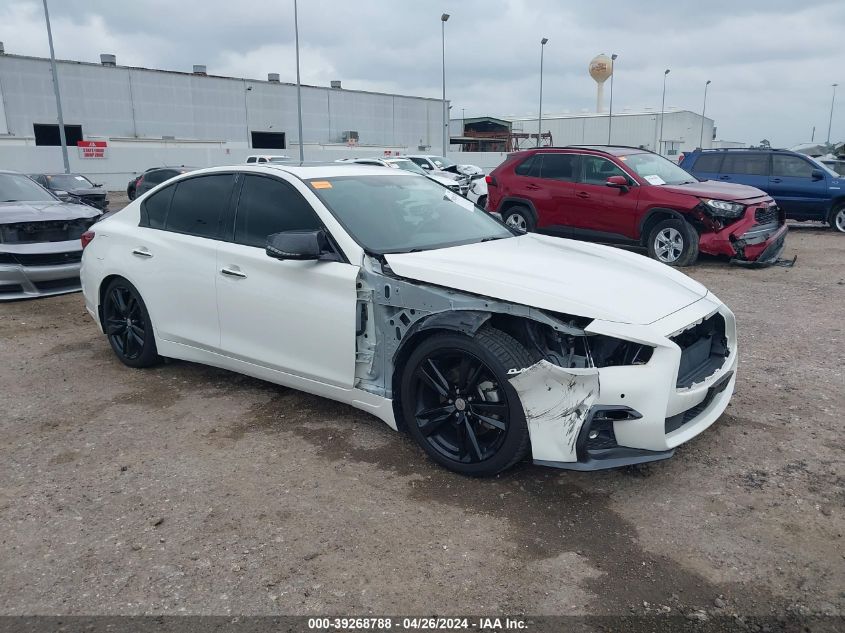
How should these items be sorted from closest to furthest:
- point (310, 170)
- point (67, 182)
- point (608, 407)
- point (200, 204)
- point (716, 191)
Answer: point (608, 407), point (310, 170), point (200, 204), point (716, 191), point (67, 182)

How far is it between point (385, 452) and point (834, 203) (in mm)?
13273

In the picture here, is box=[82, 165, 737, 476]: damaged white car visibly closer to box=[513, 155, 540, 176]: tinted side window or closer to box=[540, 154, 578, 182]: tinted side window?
box=[540, 154, 578, 182]: tinted side window

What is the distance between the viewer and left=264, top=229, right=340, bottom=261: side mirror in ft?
12.5

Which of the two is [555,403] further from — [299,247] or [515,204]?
[515,204]

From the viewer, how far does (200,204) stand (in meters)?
4.77

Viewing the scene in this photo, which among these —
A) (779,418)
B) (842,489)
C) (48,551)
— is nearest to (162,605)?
(48,551)

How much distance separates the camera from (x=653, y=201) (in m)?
9.64

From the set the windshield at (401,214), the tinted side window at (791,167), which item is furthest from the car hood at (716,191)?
the windshield at (401,214)

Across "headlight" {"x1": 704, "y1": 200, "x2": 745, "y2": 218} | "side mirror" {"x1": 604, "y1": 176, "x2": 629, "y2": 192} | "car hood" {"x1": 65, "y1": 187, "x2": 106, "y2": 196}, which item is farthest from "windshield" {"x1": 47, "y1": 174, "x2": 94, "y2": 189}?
"headlight" {"x1": 704, "y1": 200, "x2": 745, "y2": 218}

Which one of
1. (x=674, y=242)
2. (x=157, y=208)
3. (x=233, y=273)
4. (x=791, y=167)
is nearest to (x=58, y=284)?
(x=157, y=208)

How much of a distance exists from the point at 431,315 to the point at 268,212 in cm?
151

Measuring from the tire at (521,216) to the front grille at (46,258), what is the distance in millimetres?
6324

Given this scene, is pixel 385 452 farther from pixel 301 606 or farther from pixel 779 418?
pixel 779 418

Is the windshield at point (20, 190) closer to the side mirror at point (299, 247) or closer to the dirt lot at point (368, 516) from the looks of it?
the dirt lot at point (368, 516)
